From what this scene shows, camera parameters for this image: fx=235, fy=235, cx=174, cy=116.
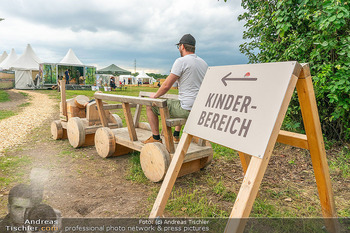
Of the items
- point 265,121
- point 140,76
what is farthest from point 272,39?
point 140,76

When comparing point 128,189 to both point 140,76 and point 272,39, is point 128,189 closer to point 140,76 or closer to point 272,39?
point 272,39

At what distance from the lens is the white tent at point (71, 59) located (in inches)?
921

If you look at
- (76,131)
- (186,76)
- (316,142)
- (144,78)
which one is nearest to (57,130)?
(76,131)

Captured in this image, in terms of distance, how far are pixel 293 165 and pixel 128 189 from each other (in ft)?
8.70

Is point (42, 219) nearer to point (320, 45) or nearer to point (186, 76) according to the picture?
point (186, 76)

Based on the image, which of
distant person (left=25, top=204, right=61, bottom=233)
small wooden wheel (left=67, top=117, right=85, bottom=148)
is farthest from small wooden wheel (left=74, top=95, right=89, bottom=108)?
distant person (left=25, top=204, right=61, bottom=233)

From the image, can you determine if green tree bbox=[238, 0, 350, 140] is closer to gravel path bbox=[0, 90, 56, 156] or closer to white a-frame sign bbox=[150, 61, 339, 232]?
white a-frame sign bbox=[150, 61, 339, 232]

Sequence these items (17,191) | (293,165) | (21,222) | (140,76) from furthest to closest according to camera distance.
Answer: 1. (140,76)
2. (293,165)
3. (17,191)
4. (21,222)

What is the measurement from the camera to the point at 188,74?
3043 millimetres

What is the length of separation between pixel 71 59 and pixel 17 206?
79.1 ft

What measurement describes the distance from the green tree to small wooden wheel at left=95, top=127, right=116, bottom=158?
312cm

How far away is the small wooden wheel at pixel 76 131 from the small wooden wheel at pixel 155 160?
1.78m

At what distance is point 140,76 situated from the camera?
1638 inches

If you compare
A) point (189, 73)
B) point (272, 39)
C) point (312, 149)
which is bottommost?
point (312, 149)
